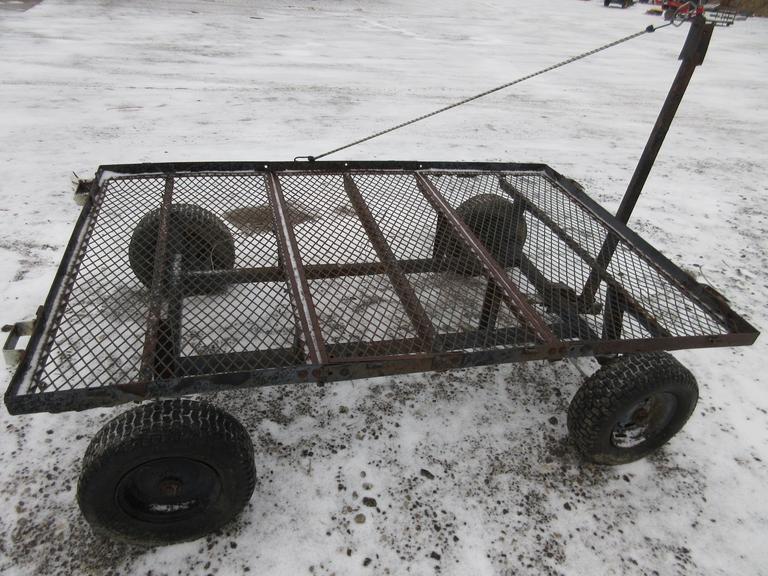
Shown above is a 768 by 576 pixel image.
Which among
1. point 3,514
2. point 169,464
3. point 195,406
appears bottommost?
point 3,514

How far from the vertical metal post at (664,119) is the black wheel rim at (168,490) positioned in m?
2.17

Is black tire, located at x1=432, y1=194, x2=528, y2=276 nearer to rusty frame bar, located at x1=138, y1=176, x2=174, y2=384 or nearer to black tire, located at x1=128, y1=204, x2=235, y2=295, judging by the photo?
black tire, located at x1=128, y1=204, x2=235, y2=295

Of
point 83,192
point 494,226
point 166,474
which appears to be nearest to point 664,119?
point 494,226

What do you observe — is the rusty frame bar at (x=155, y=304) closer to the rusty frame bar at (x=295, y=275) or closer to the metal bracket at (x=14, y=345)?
the metal bracket at (x=14, y=345)

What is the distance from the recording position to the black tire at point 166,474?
1707 millimetres

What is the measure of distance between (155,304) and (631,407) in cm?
207

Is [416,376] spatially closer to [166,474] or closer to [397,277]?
[397,277]

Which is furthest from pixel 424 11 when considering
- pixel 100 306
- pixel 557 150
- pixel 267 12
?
pixel 100 306

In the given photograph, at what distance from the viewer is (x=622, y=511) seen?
2.29 metres

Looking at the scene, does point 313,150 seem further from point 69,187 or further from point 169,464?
point 169,464

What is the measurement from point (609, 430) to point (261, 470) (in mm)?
1601

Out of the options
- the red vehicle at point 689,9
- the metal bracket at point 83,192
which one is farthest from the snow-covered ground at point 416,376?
the red vehicle at point 689,9

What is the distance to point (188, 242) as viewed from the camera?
2.97 metres

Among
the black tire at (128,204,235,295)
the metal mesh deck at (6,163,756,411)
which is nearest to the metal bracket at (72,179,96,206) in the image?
the metal mesh deck at (6,163,756,411)
